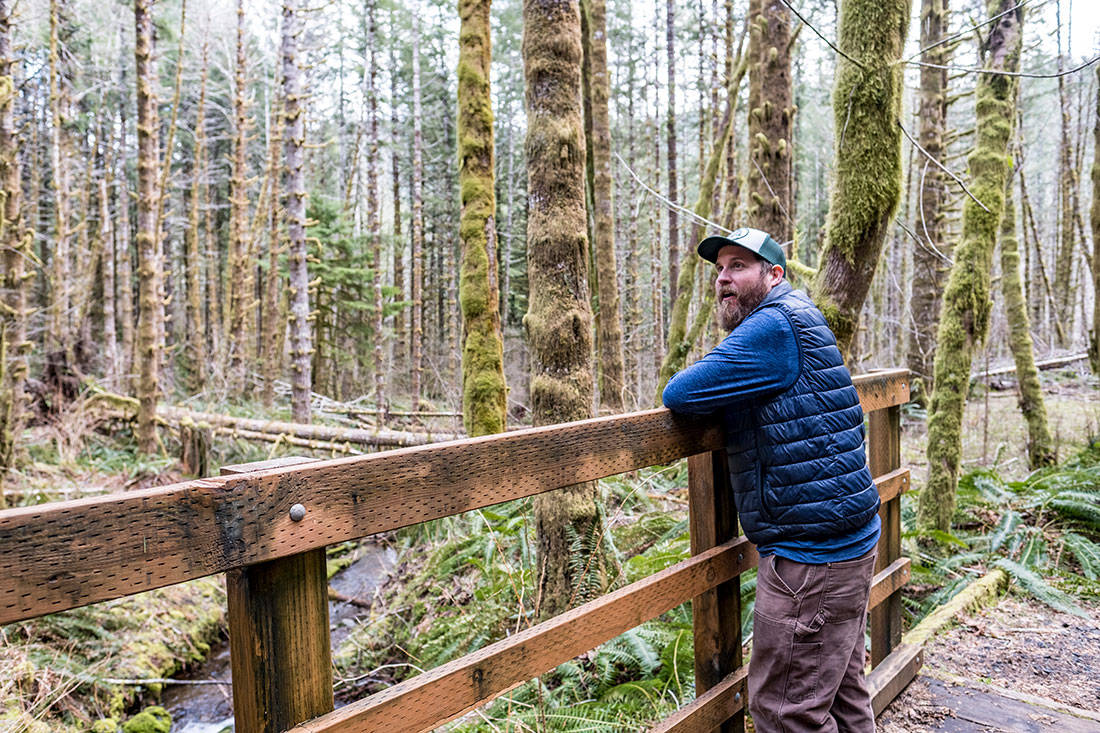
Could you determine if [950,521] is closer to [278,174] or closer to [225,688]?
[225,688]

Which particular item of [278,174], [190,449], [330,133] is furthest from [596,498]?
[330,133]

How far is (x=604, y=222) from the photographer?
34.7 feet

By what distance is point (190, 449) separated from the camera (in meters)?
12.6

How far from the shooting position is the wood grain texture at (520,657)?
1592 millimetres

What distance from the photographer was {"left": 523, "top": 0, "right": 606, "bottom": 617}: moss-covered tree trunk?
5055 mm

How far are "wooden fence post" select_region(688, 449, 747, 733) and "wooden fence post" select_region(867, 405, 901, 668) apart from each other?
1.48 meters

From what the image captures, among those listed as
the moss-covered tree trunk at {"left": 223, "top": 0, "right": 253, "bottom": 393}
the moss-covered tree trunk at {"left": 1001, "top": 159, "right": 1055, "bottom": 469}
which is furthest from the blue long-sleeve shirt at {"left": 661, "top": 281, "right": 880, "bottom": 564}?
the moss-covered tree trunk at {"left": 223, "top": 0, "right": 253, "bottom": 393}

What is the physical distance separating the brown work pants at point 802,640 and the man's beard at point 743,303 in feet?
3.15

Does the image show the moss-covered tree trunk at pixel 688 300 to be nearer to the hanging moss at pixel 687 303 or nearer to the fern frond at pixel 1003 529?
the hanging moss at pixel 687 303

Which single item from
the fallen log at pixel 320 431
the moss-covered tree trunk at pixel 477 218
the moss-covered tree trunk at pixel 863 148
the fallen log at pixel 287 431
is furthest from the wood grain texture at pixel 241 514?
the fallen log at pixel 287 431

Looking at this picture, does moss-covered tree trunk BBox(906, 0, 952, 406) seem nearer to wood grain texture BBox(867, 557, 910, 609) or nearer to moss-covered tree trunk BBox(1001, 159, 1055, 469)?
moss-covered tree trunk BBox(1001, 159, 1055, 469)

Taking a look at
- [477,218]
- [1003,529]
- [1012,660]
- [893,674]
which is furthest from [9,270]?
[1003,529]

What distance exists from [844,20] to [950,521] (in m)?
4.63

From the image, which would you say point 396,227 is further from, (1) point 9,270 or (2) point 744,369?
(2) point 744,369
